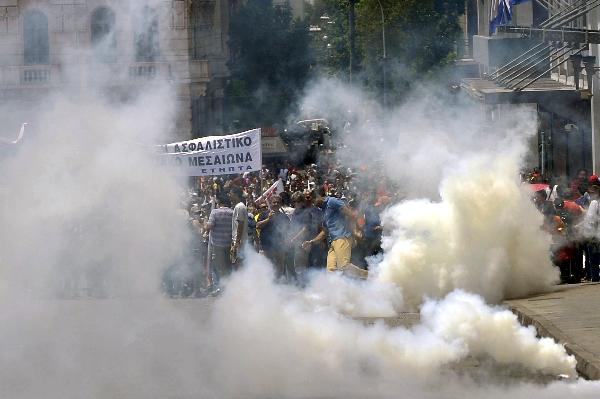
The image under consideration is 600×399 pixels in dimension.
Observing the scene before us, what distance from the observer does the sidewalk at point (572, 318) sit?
10656 millimetres

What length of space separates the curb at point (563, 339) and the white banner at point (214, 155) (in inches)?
168

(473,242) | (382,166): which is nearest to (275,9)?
(382,166)

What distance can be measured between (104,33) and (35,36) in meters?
1.10

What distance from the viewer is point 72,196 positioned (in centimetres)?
1263

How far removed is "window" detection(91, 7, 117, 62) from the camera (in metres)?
13.7

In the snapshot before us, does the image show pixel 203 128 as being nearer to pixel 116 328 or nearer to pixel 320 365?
pixel 116 328

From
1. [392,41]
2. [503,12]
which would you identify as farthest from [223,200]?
[392,41]

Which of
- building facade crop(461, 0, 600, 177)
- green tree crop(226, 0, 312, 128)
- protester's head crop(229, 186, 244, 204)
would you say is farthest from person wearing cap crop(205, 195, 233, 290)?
green tree crop(226, 0, 312, 128)

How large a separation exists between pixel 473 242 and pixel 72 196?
4.87 meters

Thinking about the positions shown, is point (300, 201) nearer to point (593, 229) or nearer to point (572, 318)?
point (593, 229)

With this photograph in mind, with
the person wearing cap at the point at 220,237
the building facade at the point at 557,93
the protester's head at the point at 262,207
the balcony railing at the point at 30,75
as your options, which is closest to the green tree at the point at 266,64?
the building facade at the point at 557,93

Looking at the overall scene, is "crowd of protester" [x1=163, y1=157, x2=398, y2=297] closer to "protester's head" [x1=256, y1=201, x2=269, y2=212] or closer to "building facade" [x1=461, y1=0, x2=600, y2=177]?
"protester's head" [x1=256, y1=201, x2=269, y2=212]

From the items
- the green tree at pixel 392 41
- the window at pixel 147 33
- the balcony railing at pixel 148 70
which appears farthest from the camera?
the green tree at pixel 392 41

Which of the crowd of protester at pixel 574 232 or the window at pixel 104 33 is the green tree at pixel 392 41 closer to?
the crowd of protester at pixel 574 232
